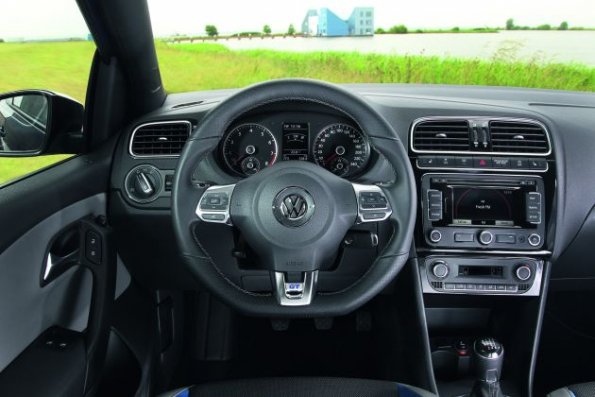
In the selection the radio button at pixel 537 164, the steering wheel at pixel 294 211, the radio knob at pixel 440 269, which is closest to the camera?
the steering wheel at pixel 294 211

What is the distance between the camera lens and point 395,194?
1.73 m

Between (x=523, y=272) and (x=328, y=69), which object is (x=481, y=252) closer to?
(x=523, y=272)

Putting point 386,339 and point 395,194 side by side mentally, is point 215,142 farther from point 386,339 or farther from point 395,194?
point 386,339

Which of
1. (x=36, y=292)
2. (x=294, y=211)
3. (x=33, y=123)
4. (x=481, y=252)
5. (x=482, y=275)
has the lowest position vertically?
(x=482, y=275)

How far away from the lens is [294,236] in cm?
168

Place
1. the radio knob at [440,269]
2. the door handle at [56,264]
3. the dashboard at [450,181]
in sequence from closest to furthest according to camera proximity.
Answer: the door handle at [56,264] → the dashboard at [450,181] → the radio knob at [440,269]

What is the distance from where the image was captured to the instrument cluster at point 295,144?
1.95 meters

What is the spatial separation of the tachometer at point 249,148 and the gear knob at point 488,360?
3.22 feet

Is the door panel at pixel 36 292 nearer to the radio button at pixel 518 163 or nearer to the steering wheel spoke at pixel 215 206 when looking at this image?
the steering wheel spoke at pixel 215 206

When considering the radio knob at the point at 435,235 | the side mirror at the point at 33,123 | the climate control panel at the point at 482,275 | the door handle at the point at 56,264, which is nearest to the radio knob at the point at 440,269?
the climate control panel at the point at 482,275

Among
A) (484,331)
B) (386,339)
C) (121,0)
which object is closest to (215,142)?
(121,0)

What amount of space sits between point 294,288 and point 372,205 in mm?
315

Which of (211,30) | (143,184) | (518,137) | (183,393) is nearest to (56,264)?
(143,184)

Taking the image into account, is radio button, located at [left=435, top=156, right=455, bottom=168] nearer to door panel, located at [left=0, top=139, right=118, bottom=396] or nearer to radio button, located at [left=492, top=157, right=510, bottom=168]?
radio button, located at [left=492, top=157, right=510, bottom=168]
